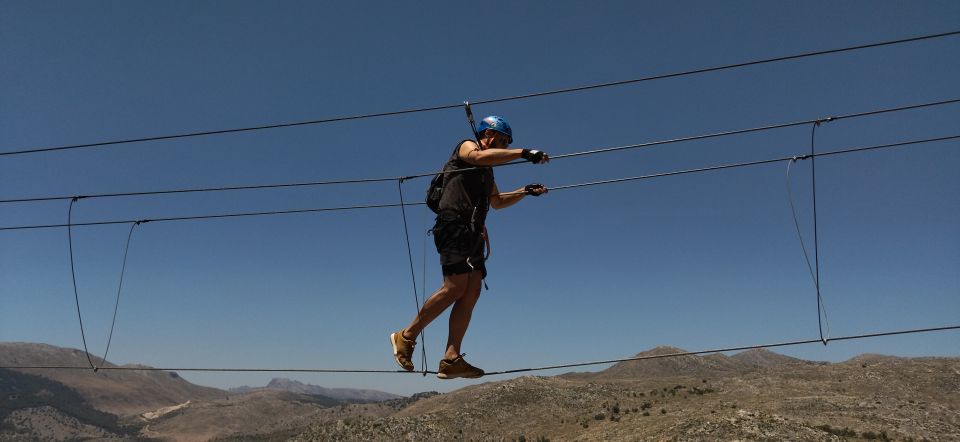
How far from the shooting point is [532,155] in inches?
278

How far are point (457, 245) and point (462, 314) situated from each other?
932mm

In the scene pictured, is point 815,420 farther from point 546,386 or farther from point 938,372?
point 546,386

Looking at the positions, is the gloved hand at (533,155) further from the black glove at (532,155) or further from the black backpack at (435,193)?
the black backpack at (435,193)

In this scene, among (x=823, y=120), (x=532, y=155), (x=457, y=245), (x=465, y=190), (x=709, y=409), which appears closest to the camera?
(x=532, y=155)

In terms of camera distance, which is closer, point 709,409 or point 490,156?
point 490,156

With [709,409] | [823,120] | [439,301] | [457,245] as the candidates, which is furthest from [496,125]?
[709,409]

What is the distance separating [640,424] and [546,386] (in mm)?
40471

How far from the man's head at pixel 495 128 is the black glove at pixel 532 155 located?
2.41ft

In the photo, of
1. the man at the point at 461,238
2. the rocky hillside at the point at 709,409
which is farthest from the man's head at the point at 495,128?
the rocky hillside at the point at 709,409

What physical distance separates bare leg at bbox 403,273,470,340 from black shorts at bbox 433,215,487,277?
10 centimetres

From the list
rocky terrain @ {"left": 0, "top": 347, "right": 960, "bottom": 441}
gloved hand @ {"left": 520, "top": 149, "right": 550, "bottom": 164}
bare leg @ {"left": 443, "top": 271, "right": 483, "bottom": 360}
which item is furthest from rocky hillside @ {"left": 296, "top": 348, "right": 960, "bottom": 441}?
gloved hand @ {"left": 520, "top": 149, "right": 550, "bottom": 164}

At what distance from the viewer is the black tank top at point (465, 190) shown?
7465mm

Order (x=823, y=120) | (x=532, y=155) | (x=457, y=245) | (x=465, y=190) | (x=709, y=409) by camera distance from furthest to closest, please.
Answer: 1. (x=709, y=409)
2. (x=823, y=120)
3. (x=465, y=190)
4. (x=457, y=245)
5. (x=532, y=155)

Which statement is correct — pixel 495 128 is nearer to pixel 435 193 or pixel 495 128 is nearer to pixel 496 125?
pixel 496 125
